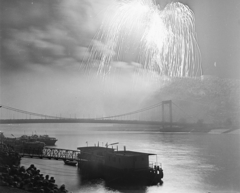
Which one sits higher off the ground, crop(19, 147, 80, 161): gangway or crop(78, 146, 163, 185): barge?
crop(19, 147, 80, 161): gangway

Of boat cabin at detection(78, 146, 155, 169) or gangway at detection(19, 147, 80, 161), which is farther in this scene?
gangway at detection(19, 147, 80, 161)

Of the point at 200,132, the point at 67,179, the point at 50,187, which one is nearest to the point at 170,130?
the point at 200,132

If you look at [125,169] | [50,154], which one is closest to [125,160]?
[125,169]

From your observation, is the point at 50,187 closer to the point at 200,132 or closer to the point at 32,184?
the point at 32,184

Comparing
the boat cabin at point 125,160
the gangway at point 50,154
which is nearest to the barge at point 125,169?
the boat cabin at point 125,160

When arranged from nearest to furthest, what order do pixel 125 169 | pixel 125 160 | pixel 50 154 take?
pixel 125 169 → pixel 125 160 → pixel 50 154

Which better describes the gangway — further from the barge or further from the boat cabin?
the boat cabin

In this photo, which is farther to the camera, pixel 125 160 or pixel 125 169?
pixel 125 160

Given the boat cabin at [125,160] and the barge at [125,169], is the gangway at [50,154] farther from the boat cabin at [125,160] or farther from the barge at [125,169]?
the boat cabin at [125,160]

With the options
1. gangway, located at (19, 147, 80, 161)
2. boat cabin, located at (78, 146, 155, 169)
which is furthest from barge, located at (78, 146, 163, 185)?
gangway, located at (19, 147, 80, 161)

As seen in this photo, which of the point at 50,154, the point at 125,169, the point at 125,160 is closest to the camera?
the point at 125,169

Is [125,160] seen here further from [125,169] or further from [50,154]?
[50,154]
